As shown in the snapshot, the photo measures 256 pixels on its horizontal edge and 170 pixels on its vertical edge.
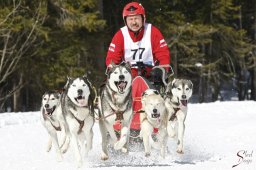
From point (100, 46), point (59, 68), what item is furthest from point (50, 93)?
point (100, 46)

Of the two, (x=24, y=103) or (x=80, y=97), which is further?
(x=24, y=103)

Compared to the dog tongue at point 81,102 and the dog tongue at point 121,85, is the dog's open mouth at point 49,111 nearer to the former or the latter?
the dog tongue at point 81,102

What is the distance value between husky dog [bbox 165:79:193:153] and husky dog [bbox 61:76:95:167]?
3.12 feet

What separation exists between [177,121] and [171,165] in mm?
800

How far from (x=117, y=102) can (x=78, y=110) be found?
1.49ft

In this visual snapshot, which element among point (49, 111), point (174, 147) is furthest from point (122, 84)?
point (174, 147)

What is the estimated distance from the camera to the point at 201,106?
14.7 m

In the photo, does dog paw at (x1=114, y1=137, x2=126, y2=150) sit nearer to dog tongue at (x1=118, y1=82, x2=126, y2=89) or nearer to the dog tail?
the dog tail

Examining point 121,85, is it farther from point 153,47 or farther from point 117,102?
point 153,47

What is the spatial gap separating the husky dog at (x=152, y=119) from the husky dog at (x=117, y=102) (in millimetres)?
176

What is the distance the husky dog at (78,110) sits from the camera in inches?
236

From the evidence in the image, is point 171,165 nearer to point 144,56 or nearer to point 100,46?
point 144,56

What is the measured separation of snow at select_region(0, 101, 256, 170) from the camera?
623 cm

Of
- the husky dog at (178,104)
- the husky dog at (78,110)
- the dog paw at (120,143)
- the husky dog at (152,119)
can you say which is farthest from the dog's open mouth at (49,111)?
the husky dog at (178,104)
